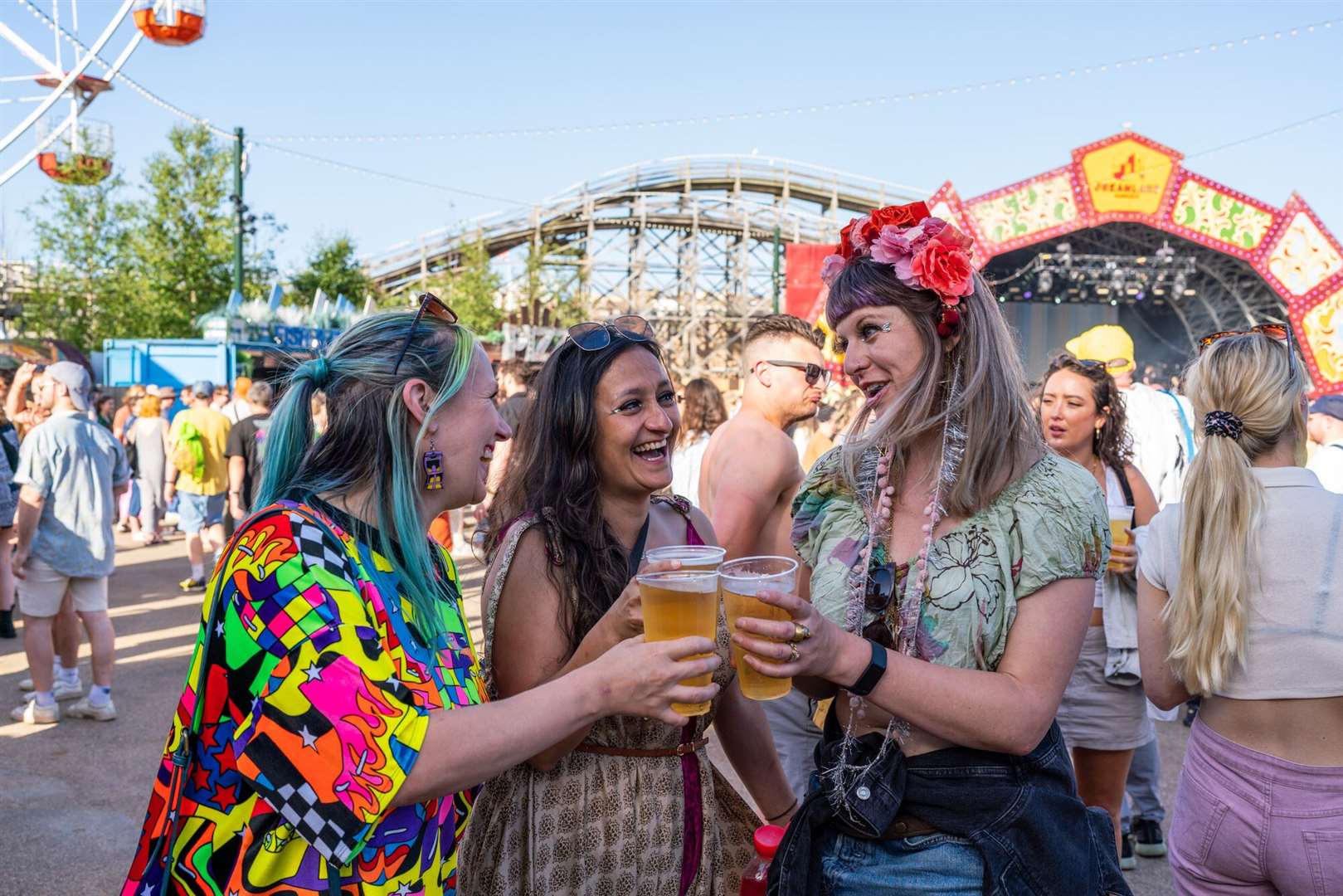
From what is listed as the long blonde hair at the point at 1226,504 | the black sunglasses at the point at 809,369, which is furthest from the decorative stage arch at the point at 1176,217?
the long blonde hair at the point at 1226,504

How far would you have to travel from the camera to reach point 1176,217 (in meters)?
15.6

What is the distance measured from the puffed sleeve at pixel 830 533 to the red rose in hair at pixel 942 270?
0.43 m

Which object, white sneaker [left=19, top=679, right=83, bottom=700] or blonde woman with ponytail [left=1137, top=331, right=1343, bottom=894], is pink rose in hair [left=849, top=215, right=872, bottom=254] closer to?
blonde woman with ponytail [left=1137, top=331, right=1343, bottom=894]

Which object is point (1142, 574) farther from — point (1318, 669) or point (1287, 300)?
point (1287, 300)

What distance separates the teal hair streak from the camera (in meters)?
1.77

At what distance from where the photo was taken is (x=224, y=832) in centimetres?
156

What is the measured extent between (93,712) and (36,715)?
0.98 ft

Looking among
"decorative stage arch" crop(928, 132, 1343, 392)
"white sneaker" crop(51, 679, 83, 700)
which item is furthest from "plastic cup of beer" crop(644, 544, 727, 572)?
"decorative stage arch" crop(928, 132, 1343, 392)

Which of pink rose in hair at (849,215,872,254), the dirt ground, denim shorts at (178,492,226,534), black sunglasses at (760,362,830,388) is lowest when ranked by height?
the dirt ground

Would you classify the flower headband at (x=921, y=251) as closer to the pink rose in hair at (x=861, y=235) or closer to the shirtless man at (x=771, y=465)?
the pink rose in hair at (x=861, y=235)

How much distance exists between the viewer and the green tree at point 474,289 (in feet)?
88.6

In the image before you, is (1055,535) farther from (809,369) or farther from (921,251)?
(809,369)

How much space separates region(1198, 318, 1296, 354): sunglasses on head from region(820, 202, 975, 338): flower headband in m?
1.21

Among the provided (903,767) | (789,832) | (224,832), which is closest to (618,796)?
(789,832)
